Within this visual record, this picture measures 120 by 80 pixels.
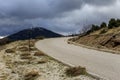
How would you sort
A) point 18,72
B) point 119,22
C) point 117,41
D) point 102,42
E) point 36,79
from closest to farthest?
point 36,79
point 18,72
point 117,41
point 102,42
point 119,22

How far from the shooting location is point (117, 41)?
40531 mm

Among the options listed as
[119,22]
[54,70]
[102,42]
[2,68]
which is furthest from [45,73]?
[119,22]

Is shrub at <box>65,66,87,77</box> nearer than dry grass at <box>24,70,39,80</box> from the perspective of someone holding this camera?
Yes

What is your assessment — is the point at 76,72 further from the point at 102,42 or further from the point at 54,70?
the point at 102,42

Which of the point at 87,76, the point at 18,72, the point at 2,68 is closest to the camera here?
the point at 87,76

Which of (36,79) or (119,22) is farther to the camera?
(119,22)

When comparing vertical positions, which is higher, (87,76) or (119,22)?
(119,22)

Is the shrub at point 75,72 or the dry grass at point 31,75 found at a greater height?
the shrub at point 75,72

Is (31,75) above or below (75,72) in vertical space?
below

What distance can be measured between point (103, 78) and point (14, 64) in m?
12.3

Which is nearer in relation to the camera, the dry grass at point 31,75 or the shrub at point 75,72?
the shrub at point 75,72

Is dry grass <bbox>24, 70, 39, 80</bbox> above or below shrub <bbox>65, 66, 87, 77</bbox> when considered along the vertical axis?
below

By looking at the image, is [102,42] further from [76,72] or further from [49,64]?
[76,72]

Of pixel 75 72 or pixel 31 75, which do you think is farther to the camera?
pixel 31 75
